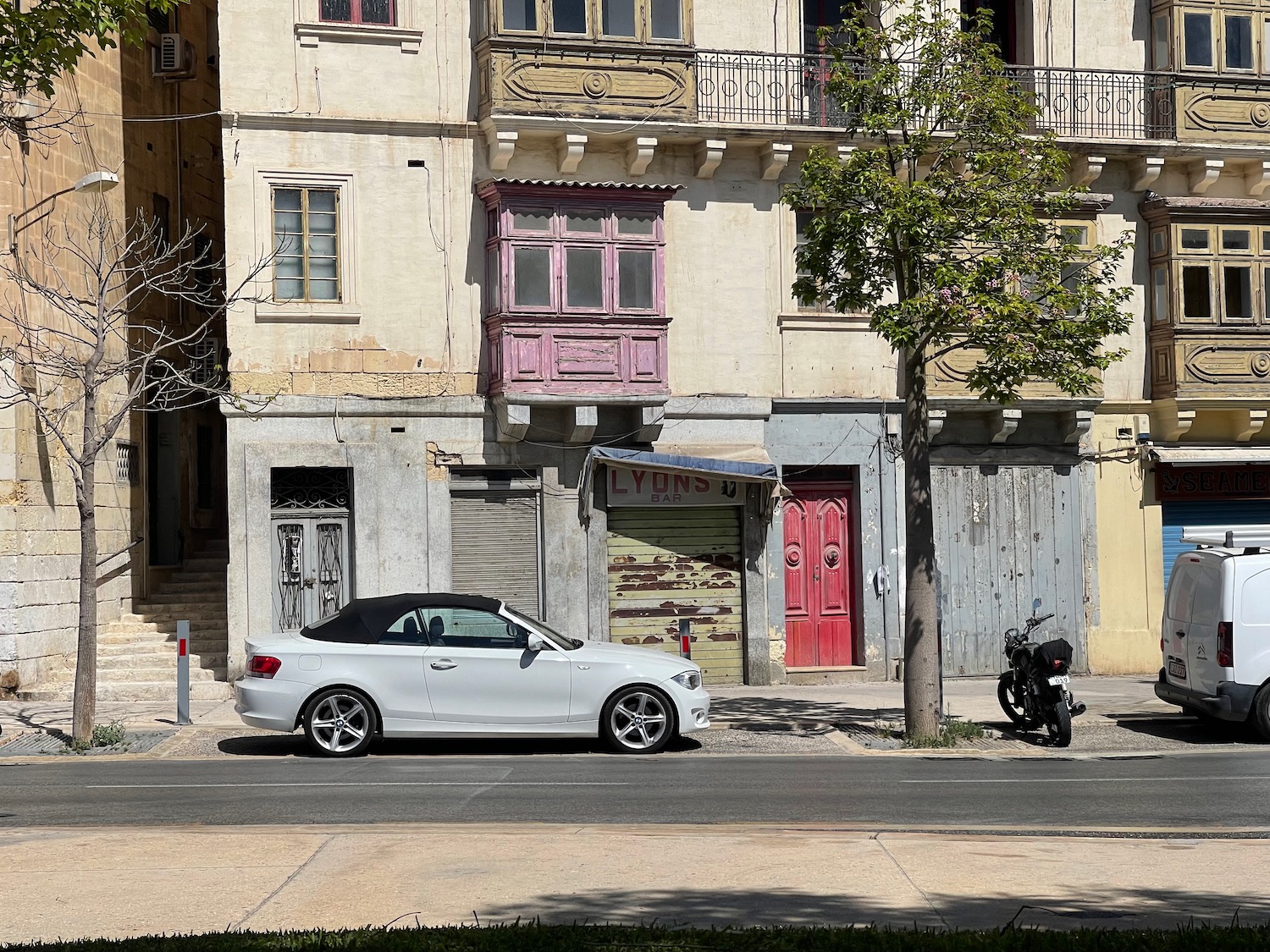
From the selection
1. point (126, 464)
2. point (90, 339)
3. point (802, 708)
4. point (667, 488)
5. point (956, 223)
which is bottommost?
point (802, 708)

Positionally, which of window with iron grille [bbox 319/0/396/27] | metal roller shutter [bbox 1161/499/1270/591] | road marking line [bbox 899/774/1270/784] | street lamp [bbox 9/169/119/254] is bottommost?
road marking line [bbox 899/774/1270/784]

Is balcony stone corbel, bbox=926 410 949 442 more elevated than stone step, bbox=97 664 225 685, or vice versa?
balcony stone corbel, bbox=926 410 949 442

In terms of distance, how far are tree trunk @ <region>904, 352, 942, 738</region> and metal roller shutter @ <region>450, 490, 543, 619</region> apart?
672cm

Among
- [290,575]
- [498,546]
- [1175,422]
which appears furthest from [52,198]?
[1175,422]

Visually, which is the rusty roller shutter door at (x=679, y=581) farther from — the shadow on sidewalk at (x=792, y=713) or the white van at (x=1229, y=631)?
the white van at (x=1229, y=631)

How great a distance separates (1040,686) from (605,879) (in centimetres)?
926

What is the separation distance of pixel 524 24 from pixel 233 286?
5.42 m

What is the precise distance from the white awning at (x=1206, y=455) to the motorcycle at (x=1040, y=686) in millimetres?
7740

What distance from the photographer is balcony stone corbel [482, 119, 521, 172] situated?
2123cm

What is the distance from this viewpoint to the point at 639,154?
858 inches

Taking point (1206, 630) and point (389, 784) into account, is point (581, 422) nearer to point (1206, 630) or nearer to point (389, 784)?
point (1206, 630)

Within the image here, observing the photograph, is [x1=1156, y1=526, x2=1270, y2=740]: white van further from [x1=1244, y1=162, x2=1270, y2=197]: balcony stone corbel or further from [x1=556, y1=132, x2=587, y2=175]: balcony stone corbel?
[x1=556, y1=132, x2=587, y2=175]: balcony stone corbel

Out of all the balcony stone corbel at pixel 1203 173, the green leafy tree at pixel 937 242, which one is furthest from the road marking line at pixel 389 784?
the balcony stone corbel at pixel 1203 173

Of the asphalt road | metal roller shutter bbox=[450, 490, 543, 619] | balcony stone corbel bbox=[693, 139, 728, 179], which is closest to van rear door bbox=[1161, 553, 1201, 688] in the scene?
the asphalt road
